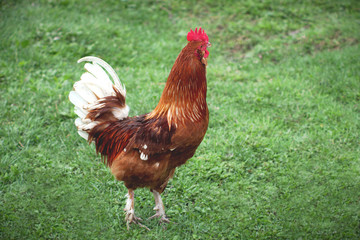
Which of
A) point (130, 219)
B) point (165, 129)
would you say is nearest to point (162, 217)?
point (130, 219)

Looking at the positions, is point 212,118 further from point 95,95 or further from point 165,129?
point 95,95

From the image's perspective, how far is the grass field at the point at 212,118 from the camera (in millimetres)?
3760

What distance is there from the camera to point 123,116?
357 centimetres

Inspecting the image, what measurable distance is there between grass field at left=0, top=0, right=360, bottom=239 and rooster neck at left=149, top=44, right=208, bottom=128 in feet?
4.36

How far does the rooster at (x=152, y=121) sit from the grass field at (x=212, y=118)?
809mm

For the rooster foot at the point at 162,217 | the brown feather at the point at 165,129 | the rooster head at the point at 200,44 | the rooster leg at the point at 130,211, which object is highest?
the rooster head at the point at 200,44

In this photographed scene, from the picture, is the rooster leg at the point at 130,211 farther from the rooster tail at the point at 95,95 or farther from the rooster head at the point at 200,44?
the rooster head at the point at 200,44

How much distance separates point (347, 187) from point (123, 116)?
2.96 m

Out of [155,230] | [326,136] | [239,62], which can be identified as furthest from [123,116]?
[239,62]

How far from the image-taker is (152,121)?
10.9 ft

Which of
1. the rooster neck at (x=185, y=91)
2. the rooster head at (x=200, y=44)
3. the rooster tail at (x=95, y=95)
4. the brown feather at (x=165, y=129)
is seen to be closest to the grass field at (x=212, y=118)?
the brown feather at (x=165, y=129)

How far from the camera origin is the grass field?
3.76 m

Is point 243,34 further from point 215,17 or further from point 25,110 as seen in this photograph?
point 25,110

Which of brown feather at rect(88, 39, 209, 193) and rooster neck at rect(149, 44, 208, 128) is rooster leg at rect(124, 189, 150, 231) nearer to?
brown feather at rect(88, 39, 209, 193)
